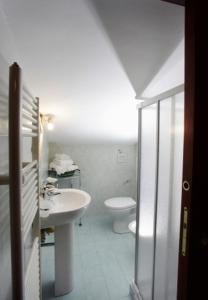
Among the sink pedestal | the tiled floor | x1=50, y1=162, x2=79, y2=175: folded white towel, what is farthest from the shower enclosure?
x1=50, y1=162, x2=79, y2=175: folded white towel

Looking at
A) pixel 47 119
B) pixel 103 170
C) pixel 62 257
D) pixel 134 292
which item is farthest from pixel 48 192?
pixel 103 170

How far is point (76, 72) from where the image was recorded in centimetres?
155

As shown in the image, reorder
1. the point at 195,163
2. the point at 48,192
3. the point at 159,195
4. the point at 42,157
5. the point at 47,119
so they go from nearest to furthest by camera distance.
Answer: the point at 195,163 → the point at 159,195 → the point at 48,192 → the point at 47,119 → the point at 42,157

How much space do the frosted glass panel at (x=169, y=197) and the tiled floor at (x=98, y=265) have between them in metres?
0.65

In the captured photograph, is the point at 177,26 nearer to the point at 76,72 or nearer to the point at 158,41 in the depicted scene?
the point at 158,41

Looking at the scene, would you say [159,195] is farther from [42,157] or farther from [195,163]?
[42,157]

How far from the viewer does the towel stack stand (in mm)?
2802

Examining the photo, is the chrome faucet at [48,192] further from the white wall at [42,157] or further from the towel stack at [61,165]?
the towel stack at [61,165]

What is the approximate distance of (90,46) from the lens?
129 cm

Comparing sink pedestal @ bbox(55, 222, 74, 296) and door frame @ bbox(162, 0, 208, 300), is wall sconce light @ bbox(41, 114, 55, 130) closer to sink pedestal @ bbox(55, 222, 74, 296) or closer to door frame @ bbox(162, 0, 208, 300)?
sink pedestal @ bbox(55, 222, 74, 296)

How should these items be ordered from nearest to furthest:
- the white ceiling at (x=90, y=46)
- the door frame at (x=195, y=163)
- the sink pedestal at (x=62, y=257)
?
the door frame at (x=195, y=163), the white ceiling at (x=90, y=46), the sink pedestal at (x=62, y=257)

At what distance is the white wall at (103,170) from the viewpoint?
3.35 metres

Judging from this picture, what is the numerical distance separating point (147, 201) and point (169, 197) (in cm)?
37

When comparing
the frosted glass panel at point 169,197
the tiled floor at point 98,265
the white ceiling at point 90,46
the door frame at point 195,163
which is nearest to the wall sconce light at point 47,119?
the white ceiling at point 90,46
